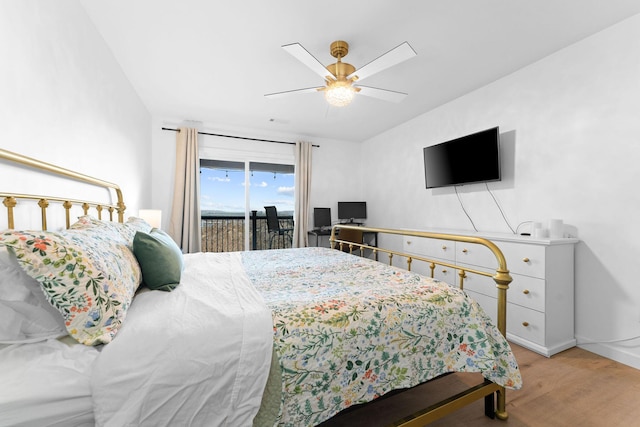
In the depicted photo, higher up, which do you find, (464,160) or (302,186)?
(464,160)

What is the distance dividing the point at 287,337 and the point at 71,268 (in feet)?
2.42

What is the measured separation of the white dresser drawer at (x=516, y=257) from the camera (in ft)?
6.93

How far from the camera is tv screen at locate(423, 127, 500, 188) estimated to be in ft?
9.11

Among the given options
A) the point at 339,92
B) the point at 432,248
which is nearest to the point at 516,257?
the point at 432,248

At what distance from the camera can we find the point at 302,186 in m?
4.78

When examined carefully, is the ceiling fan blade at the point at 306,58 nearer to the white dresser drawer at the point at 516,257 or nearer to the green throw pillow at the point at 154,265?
the green throw pillow at the point at 154,265

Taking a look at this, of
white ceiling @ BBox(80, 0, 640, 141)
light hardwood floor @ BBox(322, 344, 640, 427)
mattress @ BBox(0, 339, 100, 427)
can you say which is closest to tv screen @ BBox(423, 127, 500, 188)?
white ceiling @ BBox(80, 0, 640, 141)

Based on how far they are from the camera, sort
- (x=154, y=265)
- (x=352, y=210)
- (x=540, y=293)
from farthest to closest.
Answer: (x=352, y=210) < (x=540, y=293) < (x=154, y=265)

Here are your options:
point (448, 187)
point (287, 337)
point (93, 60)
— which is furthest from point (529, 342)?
point (93, 60)

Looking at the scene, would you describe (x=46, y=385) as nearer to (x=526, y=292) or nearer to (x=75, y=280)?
(x=75, y=280)

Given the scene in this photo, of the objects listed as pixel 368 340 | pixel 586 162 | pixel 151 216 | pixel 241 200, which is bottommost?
pixel 368 340

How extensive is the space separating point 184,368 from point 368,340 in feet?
2.14

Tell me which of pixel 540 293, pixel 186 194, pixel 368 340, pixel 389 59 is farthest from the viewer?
pixel 186 194

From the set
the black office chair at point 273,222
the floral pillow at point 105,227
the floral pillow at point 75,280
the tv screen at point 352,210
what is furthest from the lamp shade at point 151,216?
the tv screen at point 352,210
